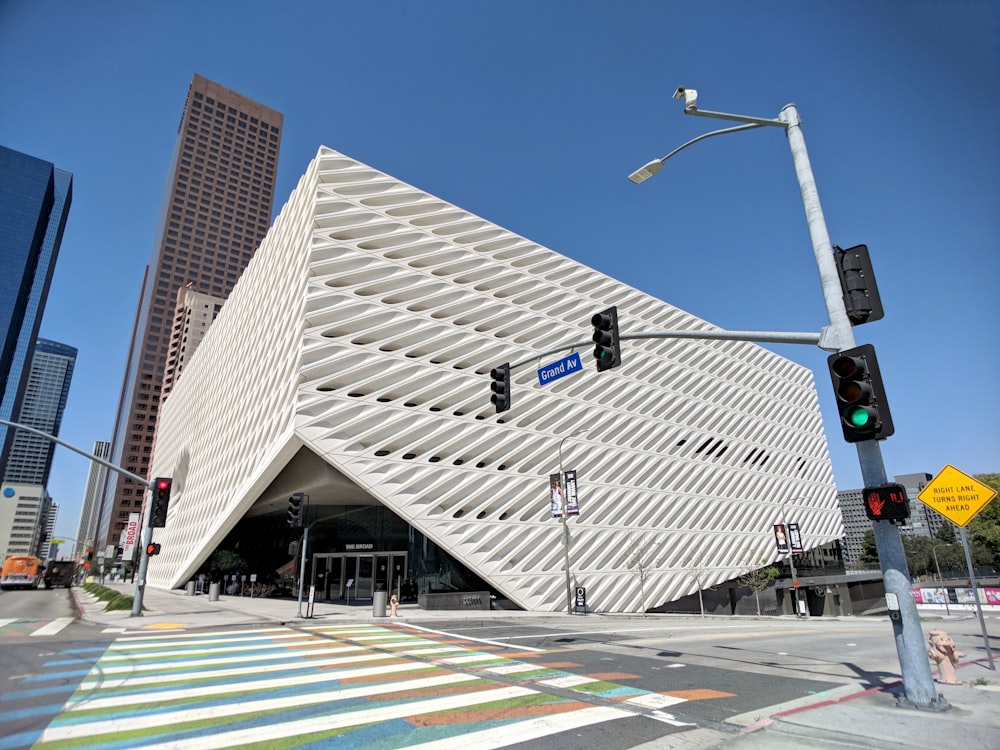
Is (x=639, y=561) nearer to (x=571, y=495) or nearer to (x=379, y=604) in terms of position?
(x=571, y=495)

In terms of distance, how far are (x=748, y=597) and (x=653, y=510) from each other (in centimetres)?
1576

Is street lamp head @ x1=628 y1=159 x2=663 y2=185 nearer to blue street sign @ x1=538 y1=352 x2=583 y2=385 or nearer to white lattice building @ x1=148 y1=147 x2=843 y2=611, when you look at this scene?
blue street sign @ x1=538 y1=352 x2=583 y2=385

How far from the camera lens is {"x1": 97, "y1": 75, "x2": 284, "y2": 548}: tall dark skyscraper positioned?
5610 inches

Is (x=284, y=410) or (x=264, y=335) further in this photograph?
(x=264, y=335)

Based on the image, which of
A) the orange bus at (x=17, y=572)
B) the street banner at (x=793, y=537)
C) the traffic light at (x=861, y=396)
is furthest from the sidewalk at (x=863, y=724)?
the orange bus at (x=17, y=572)

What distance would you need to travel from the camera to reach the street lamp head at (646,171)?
392 inches

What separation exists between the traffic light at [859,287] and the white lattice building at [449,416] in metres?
22.9

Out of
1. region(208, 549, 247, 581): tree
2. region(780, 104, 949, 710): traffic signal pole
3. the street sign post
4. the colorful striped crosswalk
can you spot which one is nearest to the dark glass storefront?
region(208, 549, 247, 581): tree

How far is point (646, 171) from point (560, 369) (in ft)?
15.4

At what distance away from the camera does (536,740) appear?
19.3 ft

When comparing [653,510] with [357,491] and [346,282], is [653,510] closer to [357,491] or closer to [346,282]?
[357,491]

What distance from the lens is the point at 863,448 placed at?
7.71 metres

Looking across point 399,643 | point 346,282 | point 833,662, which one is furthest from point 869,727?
point 346,282

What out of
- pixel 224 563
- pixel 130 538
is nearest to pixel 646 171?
pixel 224 563
